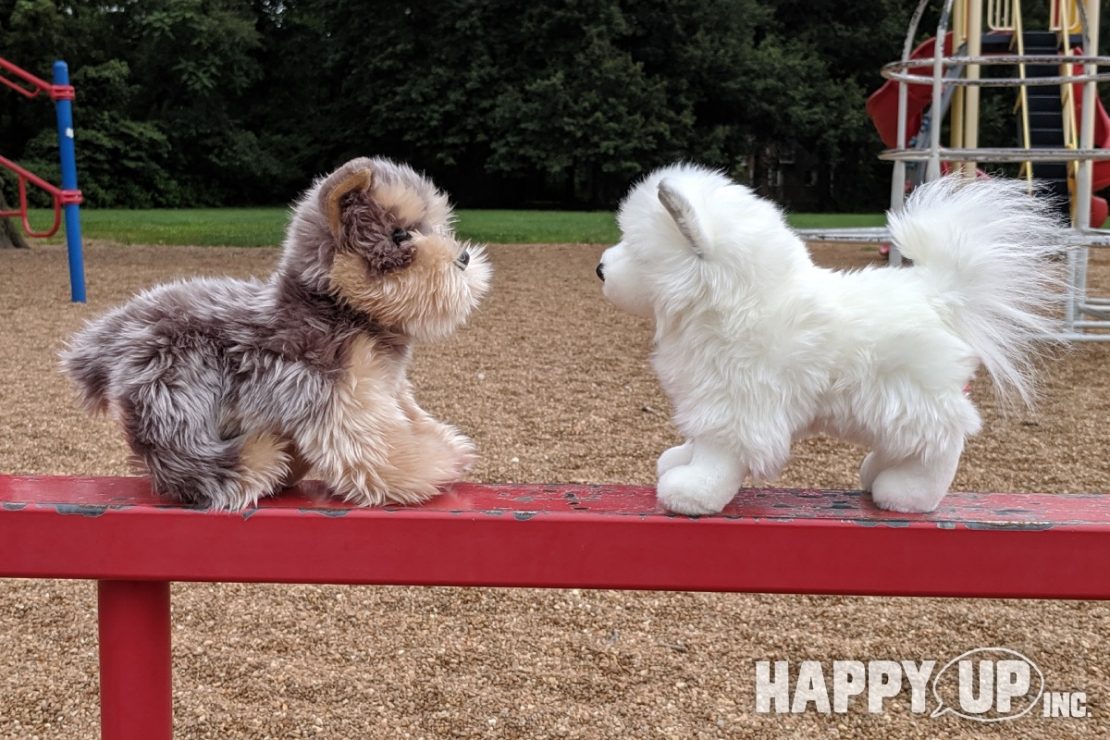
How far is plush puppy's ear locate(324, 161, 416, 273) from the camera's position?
4.12 ft

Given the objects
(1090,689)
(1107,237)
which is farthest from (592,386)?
(1090,689)

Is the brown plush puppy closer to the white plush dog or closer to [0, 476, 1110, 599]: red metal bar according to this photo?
[0, 476, 1110, 599]: red metal bar

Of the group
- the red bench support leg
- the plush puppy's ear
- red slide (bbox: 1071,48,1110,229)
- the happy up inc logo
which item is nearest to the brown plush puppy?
the plush puppy's ear

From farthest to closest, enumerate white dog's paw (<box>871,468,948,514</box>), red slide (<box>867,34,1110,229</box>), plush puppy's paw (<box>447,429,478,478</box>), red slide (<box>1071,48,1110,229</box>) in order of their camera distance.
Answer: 1. red slide (<box>867,34,1110,229</box>)
2. red slide (<box>1071,48,1110,229</box>)
3. plush puppy's paw (<box>447,429,478,478</box>)
4. white dog's paw (<box>871,468,948,514</box>)

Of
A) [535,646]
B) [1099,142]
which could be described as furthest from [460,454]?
[1099,142]

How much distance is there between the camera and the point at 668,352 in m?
1.30

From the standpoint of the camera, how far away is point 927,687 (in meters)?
2.20

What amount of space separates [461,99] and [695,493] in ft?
81.9

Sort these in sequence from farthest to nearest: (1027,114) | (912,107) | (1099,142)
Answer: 1. (912,107)
2. (1099,142)
3. (1027,114)

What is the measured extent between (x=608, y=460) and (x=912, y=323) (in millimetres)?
2357

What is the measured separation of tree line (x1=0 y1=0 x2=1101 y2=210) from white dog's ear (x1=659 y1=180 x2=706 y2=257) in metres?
22.7

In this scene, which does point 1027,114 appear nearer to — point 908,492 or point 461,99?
point 908,492

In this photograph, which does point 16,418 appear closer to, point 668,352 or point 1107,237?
point 668,352

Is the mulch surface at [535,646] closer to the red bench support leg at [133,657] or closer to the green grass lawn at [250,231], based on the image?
the red bench support leg at [133,657]
